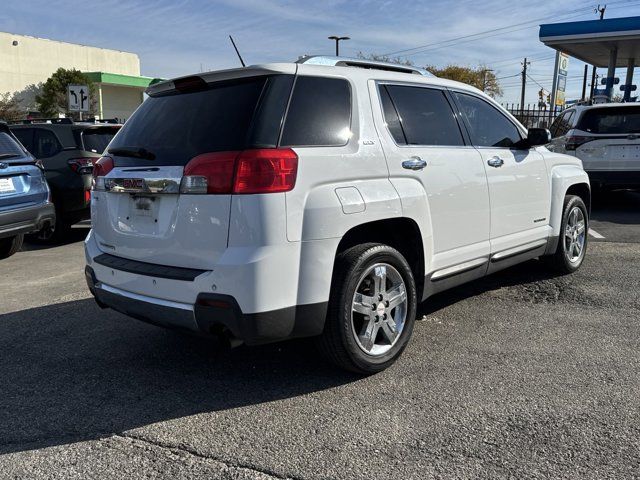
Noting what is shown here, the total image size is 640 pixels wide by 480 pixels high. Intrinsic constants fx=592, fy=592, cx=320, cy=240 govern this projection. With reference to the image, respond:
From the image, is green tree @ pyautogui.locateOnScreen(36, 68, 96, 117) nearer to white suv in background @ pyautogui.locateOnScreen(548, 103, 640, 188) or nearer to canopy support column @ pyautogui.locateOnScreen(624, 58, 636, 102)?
canopy support column @ pyautogui.locateOnScreen(624, 58, 636, 102)

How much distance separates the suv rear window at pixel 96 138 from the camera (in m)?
8.80

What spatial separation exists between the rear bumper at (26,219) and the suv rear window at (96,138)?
1632 mm

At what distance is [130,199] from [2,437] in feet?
4.80

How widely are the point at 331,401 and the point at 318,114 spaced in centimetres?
167

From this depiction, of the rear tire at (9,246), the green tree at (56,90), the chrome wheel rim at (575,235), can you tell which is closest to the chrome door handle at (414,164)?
the chrome wheel rim at (575,235)

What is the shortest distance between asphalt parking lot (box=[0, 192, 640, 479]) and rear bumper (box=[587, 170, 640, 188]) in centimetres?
534

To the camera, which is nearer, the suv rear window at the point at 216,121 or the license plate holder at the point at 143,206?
the suv rear window at the point at 216,121

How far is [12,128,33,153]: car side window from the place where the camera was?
899 cm

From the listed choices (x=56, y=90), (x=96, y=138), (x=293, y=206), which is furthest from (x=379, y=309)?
(x=56, y=90)

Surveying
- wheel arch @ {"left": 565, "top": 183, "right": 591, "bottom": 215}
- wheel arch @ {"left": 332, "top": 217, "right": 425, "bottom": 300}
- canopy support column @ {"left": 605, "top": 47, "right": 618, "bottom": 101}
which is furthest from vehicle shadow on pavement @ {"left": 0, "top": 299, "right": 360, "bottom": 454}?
canopy support column @ {"left": 605, "top": 47, "right": 618, "bottom": 101}

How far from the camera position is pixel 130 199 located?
3.60 meters

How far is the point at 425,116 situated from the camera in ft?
14.0

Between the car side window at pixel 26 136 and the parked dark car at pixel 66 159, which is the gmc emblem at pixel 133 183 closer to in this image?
the parked dark car at pixel 66 159

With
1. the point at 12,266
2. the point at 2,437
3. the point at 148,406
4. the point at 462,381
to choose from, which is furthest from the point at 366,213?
the point at 12,266
